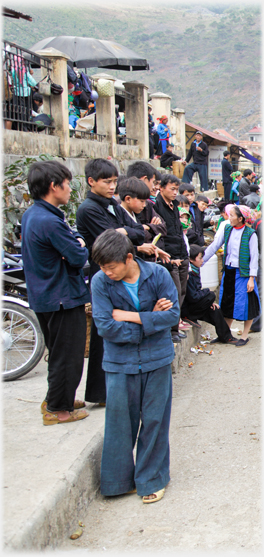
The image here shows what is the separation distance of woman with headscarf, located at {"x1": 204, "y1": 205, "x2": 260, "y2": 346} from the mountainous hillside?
185 feet

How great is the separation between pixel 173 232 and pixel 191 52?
10741 centimetres

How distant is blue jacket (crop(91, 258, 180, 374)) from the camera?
2.85 meters

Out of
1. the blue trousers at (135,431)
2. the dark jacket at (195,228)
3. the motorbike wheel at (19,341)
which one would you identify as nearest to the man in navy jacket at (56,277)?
the blue trousers at (135,431)

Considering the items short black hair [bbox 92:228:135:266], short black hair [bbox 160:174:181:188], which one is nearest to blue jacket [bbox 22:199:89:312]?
short black hair [bbox 92:228:135:266]

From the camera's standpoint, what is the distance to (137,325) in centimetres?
288

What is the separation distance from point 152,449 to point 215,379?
8.38 feet

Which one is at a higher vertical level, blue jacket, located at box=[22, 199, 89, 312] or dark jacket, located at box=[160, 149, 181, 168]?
dark jacket, located at box=[160, 149, 181, 168]

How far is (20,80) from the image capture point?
759 centimetres

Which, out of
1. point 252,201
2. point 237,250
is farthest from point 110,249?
point 252,201

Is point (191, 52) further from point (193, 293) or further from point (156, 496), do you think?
point (156, 496)

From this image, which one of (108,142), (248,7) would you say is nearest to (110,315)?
(108,142)

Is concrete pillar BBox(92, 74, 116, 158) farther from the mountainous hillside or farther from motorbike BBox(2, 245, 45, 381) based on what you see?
the mountainous hillside

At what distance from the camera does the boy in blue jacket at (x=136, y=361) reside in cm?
286

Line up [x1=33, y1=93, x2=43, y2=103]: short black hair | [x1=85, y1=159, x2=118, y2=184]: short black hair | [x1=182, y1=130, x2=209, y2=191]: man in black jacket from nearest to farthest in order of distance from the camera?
[x1=85, y1=159, x2=118, y2=184]: short black hair → [x1=33, y1=93, x2=43, y2=103]: short black hair → [x1=182, y1=130, x2=209, y2=191]: man in black jacket
